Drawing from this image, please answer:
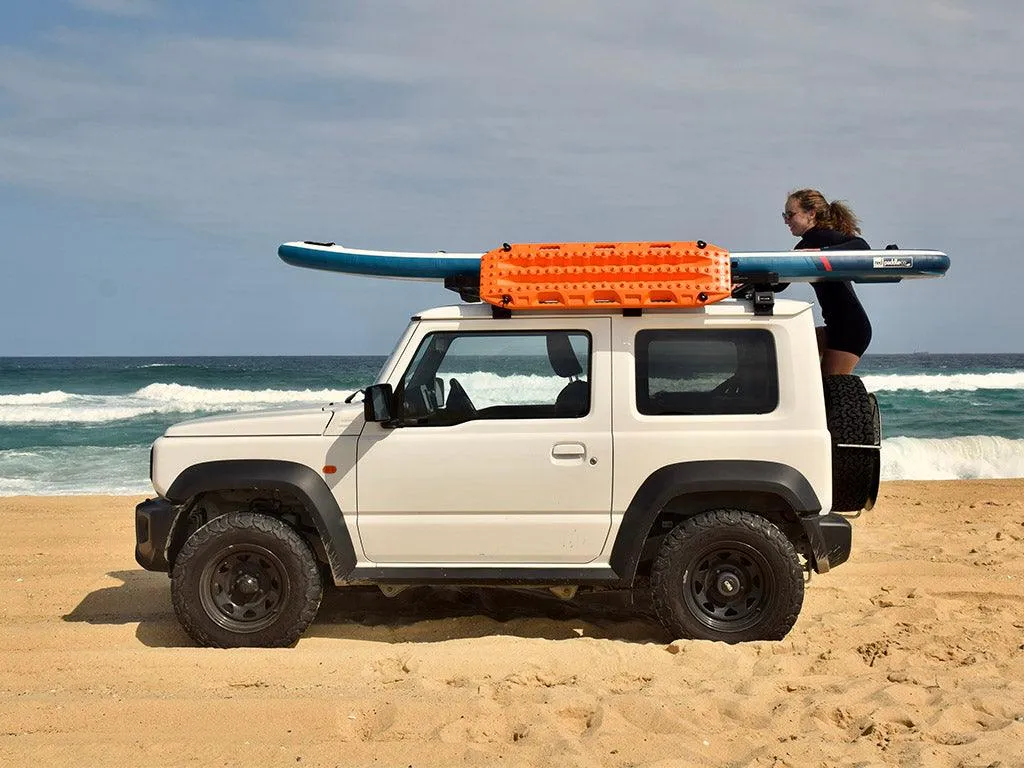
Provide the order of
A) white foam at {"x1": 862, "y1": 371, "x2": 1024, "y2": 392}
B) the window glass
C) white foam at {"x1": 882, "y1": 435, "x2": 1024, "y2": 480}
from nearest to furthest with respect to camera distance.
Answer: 1. the window glass
2. white foam at {"x1": 882, "y1": 435, "x2": 1024, "y2": 480}
3. white foam at {"x1": 862, "y1": 371, "x2": 1024, "y2": 392}

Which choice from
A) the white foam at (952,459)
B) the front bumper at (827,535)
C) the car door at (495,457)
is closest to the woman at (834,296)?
the front bumper at (827,535)

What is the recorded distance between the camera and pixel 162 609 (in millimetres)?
6910

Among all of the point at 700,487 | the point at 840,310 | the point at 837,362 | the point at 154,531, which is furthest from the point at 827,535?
the point at 154,531

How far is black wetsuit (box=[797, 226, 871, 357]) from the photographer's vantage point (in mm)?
6289

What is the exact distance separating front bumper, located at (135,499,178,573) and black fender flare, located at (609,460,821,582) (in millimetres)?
2395

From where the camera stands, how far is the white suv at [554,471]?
564 cm

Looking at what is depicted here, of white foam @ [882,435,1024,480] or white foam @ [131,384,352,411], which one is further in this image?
white foam @ [131,384,352,411]

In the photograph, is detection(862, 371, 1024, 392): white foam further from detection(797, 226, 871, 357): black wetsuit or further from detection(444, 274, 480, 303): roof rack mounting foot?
detection(444, 274, 480, 303): roof rack mounting foot

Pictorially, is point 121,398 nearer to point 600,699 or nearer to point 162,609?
point 162,609

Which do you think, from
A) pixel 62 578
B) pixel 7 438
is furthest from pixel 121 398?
pixel 62 578

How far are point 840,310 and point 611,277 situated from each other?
1574 millimetres

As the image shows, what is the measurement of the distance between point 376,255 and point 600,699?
2738 mm

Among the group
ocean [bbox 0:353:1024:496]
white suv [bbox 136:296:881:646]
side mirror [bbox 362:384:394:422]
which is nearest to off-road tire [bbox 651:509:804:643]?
white suv [bbox 136:296:881:646]

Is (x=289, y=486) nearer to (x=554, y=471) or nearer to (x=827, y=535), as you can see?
(x=554, y=471)
